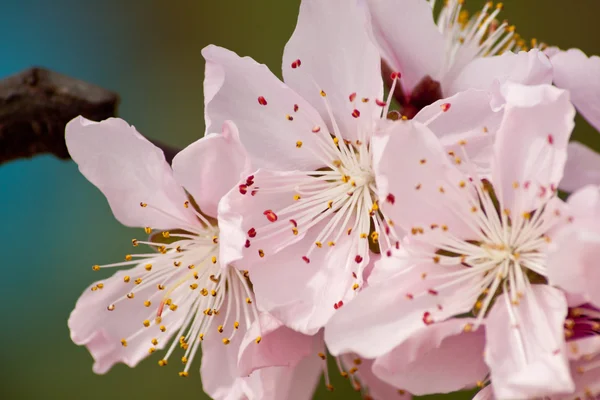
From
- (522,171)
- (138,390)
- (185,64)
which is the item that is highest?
(185,64)

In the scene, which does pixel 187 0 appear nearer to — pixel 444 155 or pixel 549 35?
pixel 549 35

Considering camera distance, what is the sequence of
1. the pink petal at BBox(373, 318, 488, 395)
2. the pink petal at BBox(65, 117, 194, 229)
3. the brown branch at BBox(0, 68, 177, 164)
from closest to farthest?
1. the pink petal at BBox(373, 318, 488, 395)
2. the pink petal at BBox(65, 117, 194, 229)
3. the brown branch at BBox(0, 68, 177, 164)

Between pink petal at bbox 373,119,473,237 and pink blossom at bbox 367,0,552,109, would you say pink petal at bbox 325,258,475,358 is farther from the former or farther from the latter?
pink blossom at bbox 367,0,552,109

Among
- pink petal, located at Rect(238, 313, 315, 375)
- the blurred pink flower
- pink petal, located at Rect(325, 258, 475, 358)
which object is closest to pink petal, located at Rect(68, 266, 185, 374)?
the blurred pink flower

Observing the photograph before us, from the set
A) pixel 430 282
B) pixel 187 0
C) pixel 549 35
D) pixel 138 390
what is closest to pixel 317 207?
pixel 430 282

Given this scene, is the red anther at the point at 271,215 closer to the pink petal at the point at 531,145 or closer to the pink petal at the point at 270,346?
the pink petal at the point at 270,346
